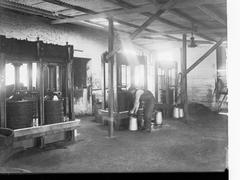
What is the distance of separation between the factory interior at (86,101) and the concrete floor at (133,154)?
2 cm

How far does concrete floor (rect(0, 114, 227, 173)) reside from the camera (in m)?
5.44

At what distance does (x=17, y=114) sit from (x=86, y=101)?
264 inches

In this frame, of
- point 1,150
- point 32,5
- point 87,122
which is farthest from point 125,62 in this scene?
point 1,150

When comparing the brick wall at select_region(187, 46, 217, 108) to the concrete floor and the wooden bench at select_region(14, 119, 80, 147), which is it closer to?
the concrete floor

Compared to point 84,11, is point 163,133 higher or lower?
lower

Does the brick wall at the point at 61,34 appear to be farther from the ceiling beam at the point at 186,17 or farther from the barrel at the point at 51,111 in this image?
the ceiling beam at the point at 186,17

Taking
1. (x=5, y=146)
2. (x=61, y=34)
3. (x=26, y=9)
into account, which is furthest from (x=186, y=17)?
(x=5, y=146)

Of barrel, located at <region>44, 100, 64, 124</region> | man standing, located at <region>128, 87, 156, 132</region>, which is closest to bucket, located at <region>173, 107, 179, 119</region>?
man standing, located at <region>128, 87, 156, 132</region>

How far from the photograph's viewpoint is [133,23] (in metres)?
10.9

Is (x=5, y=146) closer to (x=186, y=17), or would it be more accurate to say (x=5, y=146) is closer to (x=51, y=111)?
(x=51, y=111)

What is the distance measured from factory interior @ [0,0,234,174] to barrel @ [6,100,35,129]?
2 cm

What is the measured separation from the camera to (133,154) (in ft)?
20.7

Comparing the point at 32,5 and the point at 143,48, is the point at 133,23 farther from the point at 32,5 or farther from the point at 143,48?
the point at 143,48

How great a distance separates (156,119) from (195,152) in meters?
3.48
